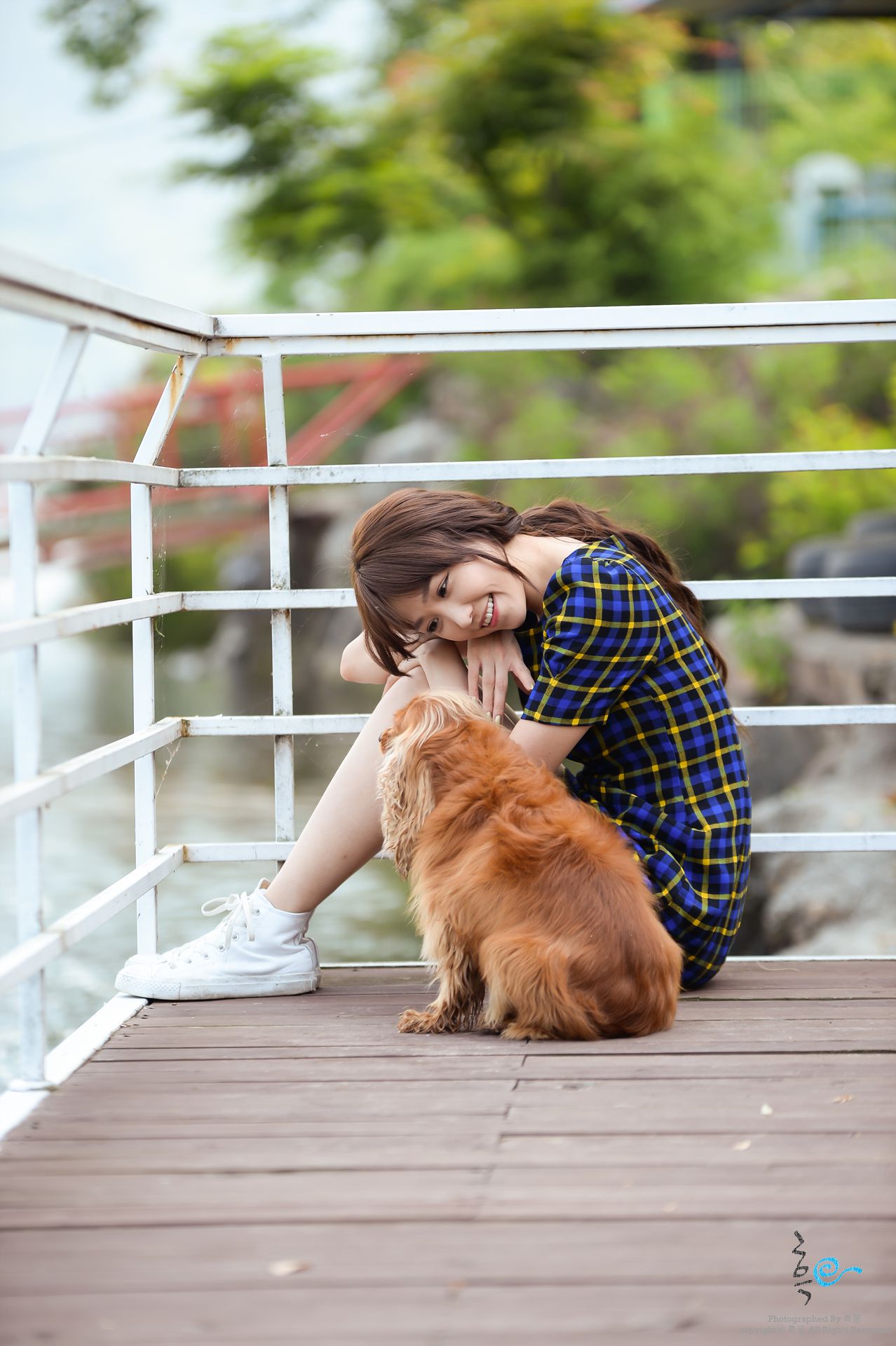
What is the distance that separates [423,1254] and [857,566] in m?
6.40

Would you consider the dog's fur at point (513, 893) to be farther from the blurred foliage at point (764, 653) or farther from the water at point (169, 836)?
the blurred foliage at point (764, 653)

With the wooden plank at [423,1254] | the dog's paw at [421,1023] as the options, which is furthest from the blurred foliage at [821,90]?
the wooden plank at [423,1254]

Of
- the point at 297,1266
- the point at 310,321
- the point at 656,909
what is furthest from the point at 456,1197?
the point at 310,321

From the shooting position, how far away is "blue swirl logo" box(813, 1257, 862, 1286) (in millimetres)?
1414

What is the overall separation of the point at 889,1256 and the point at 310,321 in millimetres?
2023

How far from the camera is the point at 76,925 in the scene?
6.93 ft

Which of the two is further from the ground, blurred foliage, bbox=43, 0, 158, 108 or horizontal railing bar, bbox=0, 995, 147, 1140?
blurred foliage, bbox=43, 0, 158, 108

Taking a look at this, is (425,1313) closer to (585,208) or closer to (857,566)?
(857,566)

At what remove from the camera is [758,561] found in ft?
35.3

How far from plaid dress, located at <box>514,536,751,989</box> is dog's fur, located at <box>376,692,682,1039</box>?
0.12 metres

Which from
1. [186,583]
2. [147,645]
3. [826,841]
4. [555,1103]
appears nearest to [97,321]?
[147,645]

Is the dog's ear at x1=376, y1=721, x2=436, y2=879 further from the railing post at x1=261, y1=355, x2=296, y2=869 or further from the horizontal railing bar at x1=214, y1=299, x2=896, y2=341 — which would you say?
the horizontal railing bar at x1=214, y1=299, x2=896, y2=341

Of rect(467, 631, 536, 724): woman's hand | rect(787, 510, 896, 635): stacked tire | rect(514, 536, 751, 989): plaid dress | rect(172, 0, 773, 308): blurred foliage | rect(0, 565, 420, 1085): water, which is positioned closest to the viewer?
rect(514, 536, 751, 989): plaid dress

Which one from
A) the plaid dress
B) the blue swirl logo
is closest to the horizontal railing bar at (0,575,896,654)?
the plaid dress
